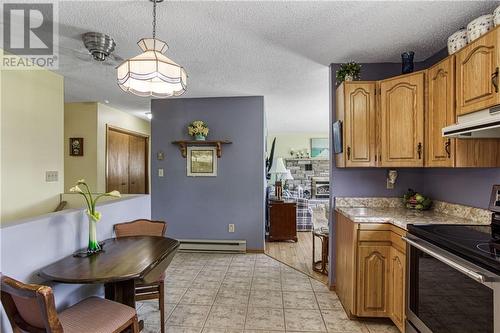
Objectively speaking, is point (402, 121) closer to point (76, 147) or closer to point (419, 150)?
point (419, 150)

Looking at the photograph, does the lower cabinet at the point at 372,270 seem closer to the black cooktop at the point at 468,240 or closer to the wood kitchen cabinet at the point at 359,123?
the black cooktop at the point at 468,240

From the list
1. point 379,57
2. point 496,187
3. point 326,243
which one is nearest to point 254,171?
point 326,243

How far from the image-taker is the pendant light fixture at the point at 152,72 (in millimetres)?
1595

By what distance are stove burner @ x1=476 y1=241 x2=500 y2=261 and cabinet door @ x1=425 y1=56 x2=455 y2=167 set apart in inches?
26.1

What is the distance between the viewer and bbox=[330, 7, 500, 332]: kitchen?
1.48 meters

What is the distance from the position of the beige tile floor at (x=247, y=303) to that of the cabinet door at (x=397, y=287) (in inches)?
8.1

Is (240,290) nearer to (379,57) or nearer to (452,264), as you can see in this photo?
(452,264)

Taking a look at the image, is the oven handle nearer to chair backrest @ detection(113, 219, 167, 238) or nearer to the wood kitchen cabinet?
the wood kitchen cabinet

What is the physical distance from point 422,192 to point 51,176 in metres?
3.89

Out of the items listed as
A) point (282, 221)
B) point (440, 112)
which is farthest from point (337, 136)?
point (282, 221)

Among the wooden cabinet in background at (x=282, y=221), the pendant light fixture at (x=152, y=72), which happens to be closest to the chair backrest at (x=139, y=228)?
the pendant light fixture at (x=152, y=72)

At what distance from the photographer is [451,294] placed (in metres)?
1.50

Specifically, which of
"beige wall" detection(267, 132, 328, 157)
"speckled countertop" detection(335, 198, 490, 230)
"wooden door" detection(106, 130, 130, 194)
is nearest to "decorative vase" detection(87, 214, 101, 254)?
"speckled countertop" detection(335, 198, 490, 230)

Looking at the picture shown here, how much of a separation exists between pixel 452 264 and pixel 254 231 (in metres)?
2.85
